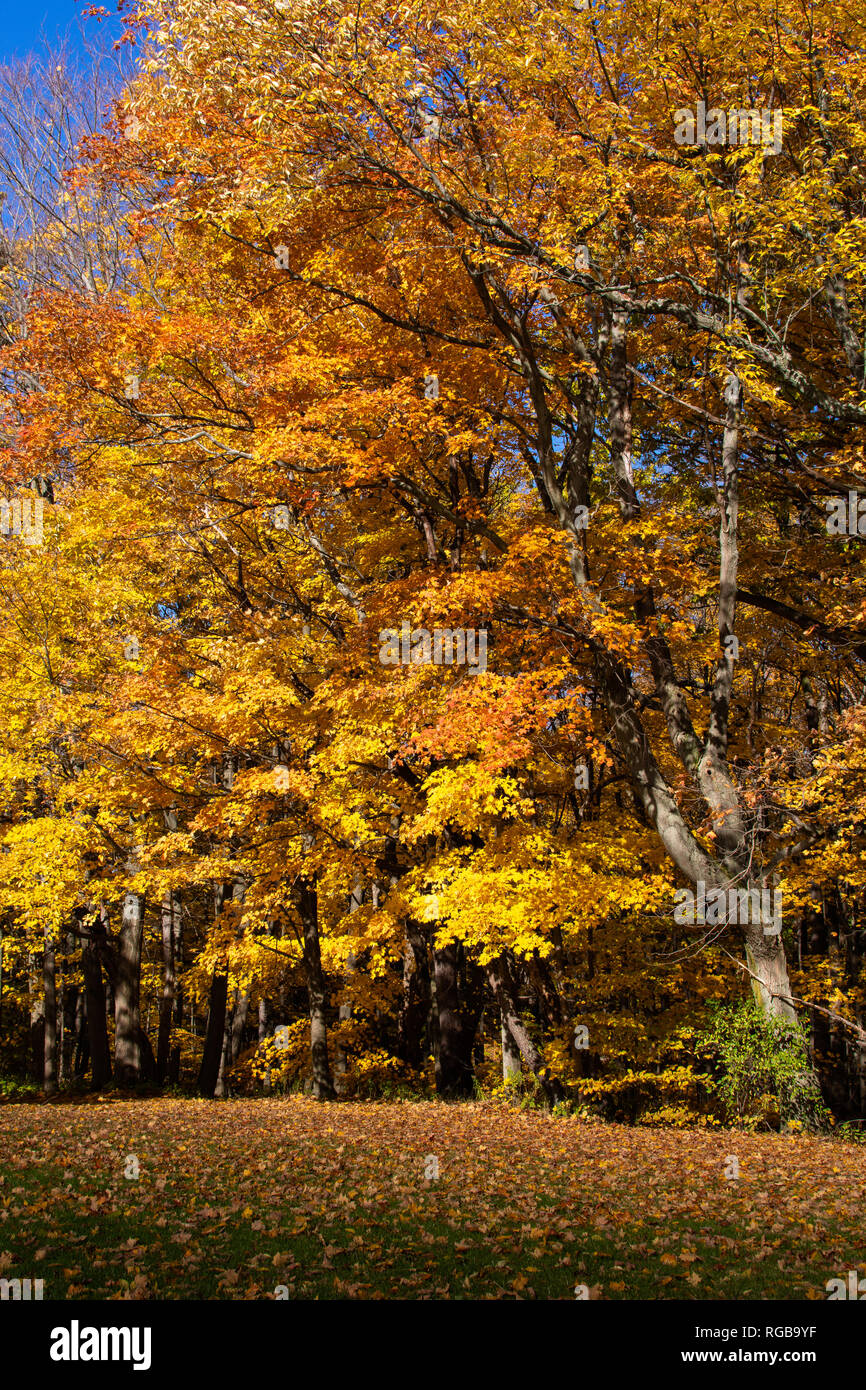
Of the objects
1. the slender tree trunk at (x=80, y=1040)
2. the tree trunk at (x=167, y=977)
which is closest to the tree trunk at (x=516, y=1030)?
the tree trunk at (x=167, y=977)

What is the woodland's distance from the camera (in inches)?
443

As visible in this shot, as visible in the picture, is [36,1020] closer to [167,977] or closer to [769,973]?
[167,977]

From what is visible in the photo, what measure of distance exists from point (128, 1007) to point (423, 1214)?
554 inches

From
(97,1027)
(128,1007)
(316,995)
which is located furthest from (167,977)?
(316,995)

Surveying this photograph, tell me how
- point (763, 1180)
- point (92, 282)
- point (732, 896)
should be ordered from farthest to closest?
point (92, 282) < point (732, 896) < point (763, 1180)

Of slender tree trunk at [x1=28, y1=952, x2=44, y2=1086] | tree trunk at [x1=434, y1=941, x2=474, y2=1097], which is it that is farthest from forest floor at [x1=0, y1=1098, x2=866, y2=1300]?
slender tree trunk at [x1=28, y1=952, x2=44, y2=1086]

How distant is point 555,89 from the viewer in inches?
480

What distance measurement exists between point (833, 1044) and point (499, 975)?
11.1m

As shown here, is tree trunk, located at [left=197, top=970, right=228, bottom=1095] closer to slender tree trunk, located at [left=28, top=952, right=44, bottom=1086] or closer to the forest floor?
slender tree trunk, located at [left=28, top=952, right=44, bottom=1086]

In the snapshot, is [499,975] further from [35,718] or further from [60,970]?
[60,970]

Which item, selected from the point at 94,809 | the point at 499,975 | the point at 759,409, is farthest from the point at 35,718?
the point at 759,409

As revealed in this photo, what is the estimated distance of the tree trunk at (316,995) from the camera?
16.6 m

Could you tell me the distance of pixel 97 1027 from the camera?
1942 cm

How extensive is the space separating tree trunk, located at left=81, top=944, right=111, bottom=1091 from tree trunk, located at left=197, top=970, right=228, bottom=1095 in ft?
6.82
